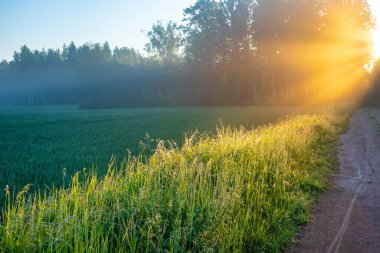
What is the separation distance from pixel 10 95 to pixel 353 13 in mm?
146567

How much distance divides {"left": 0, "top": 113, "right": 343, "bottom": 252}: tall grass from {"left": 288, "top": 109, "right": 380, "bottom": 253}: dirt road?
1.03ft

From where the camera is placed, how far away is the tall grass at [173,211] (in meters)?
3.58

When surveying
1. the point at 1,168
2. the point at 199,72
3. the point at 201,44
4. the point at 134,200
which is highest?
the point at 201,44

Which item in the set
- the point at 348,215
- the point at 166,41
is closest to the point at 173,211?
the point at 348,215

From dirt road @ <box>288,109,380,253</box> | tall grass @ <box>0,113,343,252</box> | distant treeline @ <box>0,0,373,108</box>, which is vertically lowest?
dirt road @ <box>288,109,380,253</box>

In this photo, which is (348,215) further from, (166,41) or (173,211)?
(166,41)

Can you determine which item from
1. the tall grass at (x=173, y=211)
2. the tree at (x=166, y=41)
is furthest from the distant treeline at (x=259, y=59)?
the tall grass at (x=173, y=211)

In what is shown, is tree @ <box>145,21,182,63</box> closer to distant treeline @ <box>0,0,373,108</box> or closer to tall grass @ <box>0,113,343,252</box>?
distant treeline @ <box>0,0,373,108</box>

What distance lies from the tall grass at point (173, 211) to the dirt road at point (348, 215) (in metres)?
0.32

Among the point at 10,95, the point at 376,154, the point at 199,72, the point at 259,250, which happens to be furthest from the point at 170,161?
the point at 10,95

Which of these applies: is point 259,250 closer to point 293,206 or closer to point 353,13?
point 293,206

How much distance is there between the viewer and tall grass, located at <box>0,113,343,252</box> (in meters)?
3.58

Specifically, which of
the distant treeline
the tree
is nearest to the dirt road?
the distant treeline

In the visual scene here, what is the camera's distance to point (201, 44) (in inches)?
2537
